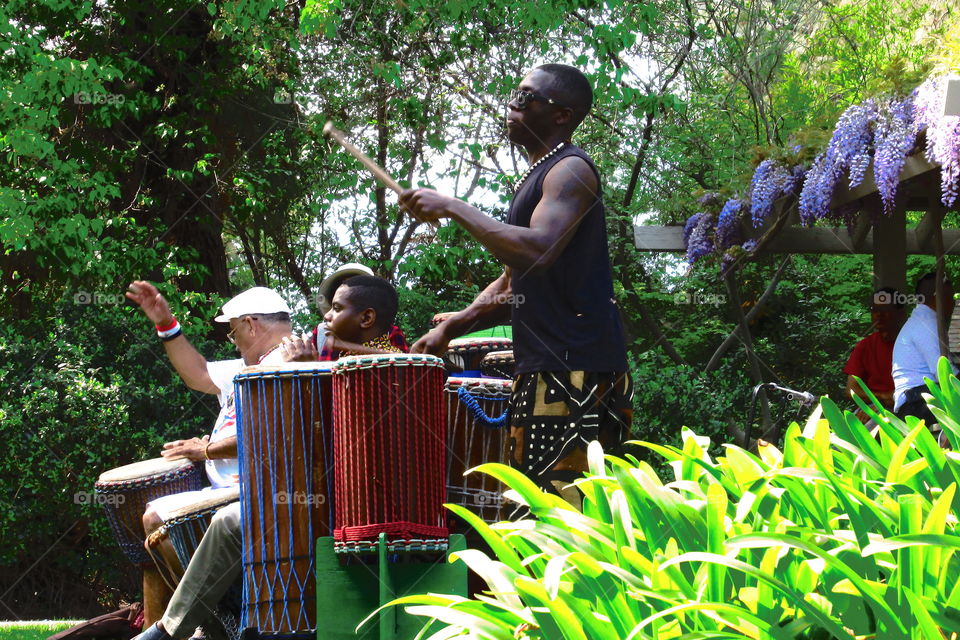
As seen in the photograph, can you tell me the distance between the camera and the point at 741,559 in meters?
1.55

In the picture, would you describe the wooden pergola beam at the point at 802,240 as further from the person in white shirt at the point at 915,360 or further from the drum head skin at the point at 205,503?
the drum head skin at the point at 205,503

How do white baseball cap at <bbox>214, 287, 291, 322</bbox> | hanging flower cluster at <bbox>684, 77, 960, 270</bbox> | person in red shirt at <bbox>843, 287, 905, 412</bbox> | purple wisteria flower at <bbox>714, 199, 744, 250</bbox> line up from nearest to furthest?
white baseball cap at <bbox>214, 287, 291, 322</bbox>, hanging flower cluster at <bbox>684, 77, 960, 270</bbox>, person in red shirt at <bbox>843, 287, 905, 412</bbox>, purple wisteria flower at <bbox>714, 199, 744, 250</bbox>

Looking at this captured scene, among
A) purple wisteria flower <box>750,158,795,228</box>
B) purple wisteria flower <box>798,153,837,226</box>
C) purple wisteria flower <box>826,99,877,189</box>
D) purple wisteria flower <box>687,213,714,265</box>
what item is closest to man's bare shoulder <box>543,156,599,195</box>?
purple wisteria flower <box>826,99,877,189</box>

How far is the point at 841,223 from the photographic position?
9672 millimetres

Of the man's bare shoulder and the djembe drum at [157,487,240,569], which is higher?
the man's bare shoulder

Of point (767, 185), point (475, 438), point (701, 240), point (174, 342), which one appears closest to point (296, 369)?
point (475, 438)

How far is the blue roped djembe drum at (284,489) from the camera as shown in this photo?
3645mm

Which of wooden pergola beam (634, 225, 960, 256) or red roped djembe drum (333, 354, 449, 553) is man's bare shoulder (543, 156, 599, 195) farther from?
wooden pergola beam (634, 225, 960, 256)

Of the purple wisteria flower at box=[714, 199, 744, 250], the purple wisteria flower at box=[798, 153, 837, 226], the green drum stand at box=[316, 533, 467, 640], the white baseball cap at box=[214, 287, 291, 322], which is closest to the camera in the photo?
the green drum stand at box=[316, 533, 467, 640]

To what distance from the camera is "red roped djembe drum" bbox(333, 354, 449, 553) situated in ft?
11.3

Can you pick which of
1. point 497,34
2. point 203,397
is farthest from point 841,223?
point 203,397

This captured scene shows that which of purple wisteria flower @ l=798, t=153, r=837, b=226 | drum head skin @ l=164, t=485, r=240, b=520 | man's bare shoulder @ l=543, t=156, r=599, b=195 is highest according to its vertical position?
purple wisteria flower @ l=798, t=153, r=837, b=226

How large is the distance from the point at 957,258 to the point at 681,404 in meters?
7.21

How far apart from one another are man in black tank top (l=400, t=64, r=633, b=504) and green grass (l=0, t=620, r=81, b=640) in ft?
13.0
